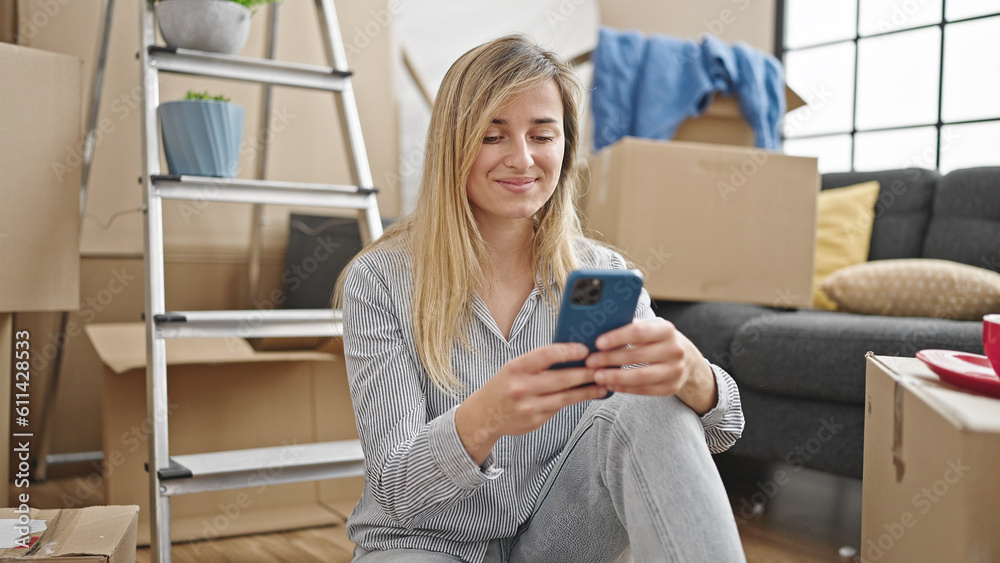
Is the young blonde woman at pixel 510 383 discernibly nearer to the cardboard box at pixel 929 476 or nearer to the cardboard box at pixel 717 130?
the cardboard box at pixel 929 476

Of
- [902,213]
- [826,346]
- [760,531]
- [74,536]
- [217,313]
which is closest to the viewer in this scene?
[74,536]

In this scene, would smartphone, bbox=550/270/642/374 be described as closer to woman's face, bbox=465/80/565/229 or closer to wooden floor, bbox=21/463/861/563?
woman's face, bbox=465/80/565/229

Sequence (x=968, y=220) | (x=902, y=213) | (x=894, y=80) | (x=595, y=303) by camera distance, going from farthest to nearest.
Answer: (x=894, y=80)
(x=902, y=213)
(x=968, y=220)
(x=595, y=303)

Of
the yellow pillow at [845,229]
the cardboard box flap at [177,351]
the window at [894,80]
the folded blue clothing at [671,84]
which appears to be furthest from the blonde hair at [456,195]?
the window at [894,80]

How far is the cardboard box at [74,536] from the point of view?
85 centimetres

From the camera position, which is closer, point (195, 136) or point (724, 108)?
point (195, 136)

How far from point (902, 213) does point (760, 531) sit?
97cm

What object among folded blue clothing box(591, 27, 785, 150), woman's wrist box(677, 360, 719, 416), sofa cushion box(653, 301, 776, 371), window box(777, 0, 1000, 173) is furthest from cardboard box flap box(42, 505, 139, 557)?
window box(777, 0, 1000, 173)

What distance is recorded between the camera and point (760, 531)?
1629mm

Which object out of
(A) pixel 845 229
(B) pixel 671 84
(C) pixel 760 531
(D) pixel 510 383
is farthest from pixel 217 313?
(A) pixel 845 229

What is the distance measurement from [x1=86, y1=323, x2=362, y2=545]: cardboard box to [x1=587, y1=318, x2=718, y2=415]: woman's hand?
104cm

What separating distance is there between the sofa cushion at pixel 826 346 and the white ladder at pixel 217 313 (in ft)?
2.61

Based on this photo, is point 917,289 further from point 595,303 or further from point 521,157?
point 595,303

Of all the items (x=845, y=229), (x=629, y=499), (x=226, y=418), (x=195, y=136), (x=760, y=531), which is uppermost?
(x=195, y=136)
